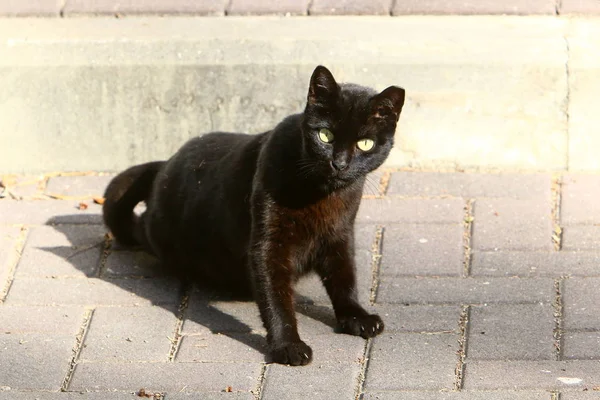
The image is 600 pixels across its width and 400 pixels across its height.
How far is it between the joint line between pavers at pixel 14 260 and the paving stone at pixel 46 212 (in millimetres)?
100

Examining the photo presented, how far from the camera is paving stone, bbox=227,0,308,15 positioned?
554 centimetres

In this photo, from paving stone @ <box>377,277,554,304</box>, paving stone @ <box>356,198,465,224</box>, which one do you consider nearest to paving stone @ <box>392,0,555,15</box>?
paving stone @ <box>356,198,465,224</box>

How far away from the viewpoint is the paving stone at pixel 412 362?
3.61 meters

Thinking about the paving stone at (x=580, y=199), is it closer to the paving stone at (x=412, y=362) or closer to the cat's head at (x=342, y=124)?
the paving stone at (x=412, y=362)

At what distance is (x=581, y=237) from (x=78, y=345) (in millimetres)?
2053

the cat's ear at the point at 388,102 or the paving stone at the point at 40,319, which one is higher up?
the cat's ear at the point at 388,102

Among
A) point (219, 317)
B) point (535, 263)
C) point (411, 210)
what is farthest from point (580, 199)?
point (219, 317)

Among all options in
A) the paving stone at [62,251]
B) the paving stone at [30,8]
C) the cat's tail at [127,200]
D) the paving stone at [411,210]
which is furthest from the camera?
the paving stone at [30,8]

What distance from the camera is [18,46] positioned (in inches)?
208

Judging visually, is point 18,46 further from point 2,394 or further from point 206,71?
point 2,394

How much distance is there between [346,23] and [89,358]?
2.28 metres

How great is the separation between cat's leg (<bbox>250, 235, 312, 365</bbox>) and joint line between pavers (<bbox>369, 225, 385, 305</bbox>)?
374mm

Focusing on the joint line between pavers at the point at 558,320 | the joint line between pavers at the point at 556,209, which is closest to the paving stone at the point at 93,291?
the joint line between pavers at the point at 558,320

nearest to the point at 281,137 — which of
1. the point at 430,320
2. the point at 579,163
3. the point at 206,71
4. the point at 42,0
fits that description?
the point at 430,320
